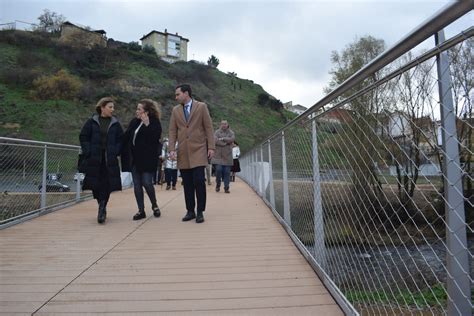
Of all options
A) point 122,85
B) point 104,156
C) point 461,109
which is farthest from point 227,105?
point 461,109

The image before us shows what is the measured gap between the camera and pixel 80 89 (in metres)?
43.0

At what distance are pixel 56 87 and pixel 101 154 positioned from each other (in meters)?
41.6

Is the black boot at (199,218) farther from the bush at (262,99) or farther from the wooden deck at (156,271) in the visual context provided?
the bush at (262,99)

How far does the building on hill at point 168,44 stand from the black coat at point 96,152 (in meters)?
92.3

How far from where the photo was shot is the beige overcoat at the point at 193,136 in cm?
495

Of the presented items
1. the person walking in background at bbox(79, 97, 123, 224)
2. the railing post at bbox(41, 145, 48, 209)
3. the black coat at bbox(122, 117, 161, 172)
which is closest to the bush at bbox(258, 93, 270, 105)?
Result: the railing post at bbox(41, 145, 48, 209)

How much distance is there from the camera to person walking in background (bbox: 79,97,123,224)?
481 centimetres

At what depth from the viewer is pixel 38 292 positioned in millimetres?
2475

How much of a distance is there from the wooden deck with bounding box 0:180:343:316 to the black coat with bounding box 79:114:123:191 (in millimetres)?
524

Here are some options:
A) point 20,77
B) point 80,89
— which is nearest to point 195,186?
point 80,89

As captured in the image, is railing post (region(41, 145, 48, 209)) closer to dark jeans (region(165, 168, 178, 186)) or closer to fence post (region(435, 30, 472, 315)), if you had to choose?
dark jeans (region(165, 168, 178, 186))

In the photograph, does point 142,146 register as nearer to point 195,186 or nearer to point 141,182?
point 141,182

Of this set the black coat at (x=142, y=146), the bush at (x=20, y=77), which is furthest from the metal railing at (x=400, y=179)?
the bush at (x=20, y=77)

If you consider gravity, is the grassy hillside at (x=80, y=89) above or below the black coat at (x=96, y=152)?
above
